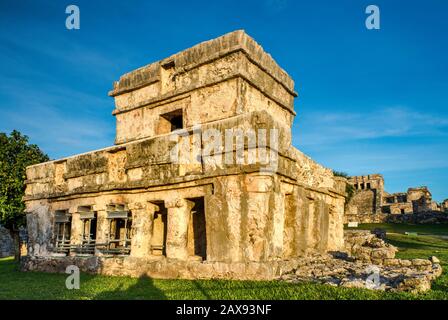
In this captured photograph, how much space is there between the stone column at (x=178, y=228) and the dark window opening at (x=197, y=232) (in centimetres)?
150

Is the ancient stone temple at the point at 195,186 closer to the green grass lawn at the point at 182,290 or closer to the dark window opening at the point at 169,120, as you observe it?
the dark window opening at the point at 169,120

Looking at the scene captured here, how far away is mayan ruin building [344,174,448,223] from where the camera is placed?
33.7 meters

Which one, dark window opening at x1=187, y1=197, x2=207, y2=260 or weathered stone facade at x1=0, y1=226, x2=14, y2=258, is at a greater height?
dark window opening at x1=187, y1=197, x2=207, y2=260

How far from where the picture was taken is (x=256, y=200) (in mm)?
6652

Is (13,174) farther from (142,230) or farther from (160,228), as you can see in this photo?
(142,230)

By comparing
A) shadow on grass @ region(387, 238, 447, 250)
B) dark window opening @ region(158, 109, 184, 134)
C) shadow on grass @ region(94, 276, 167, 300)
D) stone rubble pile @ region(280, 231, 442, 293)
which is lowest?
shadow on grass @ region(387, 238, 447, 250)

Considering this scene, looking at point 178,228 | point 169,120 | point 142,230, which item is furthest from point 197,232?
point 169,120

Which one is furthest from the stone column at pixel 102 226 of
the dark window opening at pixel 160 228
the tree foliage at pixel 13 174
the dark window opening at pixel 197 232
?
the tree foliage at pixel 13 174

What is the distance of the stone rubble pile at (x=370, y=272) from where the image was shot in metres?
5.43

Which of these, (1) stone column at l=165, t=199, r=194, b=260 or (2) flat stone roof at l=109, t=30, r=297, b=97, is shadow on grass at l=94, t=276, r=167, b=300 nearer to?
(1) stone column at l=165, t=199, r=194, b=260

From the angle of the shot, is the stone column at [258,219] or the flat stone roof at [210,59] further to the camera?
the flat stone roof at [210,59]

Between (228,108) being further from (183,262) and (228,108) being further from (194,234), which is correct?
(183,262)

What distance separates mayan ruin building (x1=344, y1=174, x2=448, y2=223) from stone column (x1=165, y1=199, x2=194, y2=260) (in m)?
28.0

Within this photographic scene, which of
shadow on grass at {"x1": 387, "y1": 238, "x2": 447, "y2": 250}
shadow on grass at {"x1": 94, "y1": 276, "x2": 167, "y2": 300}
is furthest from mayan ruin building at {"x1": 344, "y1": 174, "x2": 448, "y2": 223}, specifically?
shadow on grass at {"x1": 94, "y1": 276, "x2": 167, "y2": 300}
